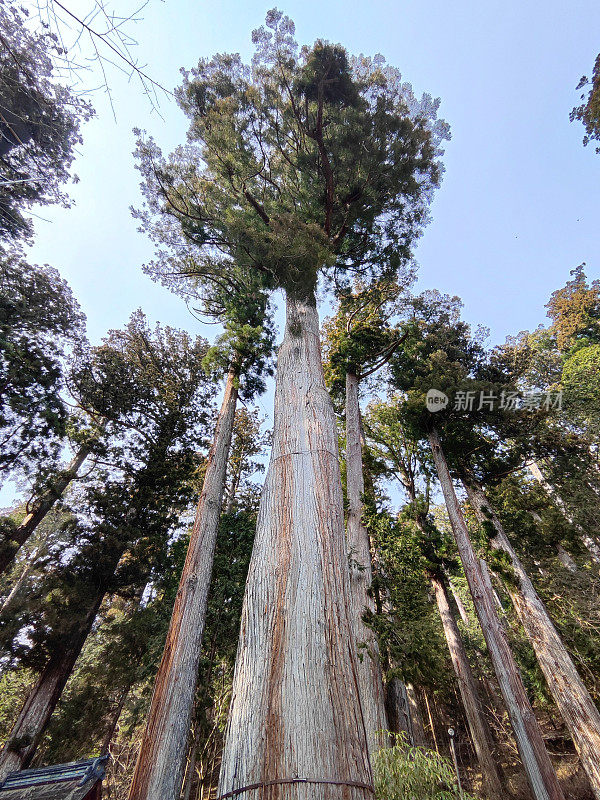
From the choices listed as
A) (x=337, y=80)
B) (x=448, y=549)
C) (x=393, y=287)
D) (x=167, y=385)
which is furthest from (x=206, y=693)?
(x=337, y=80)

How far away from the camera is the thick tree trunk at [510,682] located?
524cm

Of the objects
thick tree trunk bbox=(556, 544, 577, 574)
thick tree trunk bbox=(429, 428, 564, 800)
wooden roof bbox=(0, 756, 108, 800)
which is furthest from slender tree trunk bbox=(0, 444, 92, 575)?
thick tree trunk bbox=(556, 544, 577, 574)

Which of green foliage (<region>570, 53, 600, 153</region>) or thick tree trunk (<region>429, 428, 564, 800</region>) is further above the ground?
green foliage (<region>570, 53, 600, 153</region>)

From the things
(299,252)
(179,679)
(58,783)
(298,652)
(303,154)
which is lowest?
(58,783)

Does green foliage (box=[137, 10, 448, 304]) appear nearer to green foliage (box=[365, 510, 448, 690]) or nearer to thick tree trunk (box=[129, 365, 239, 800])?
thick tree trunk (box=[129, 365, 239, 800])

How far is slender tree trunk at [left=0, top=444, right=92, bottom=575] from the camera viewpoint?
866 cm

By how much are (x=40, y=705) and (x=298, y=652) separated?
10.2 m

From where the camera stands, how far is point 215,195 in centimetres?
675

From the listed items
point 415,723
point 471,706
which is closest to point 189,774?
point 415,723

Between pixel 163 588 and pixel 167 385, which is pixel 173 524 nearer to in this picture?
pixel 163 588

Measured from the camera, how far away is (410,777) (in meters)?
3.21

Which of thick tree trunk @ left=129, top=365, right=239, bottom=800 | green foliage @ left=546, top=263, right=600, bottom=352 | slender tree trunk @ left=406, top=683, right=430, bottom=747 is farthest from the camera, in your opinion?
green foliage @ left=546, top=263, right=600, bottom=352

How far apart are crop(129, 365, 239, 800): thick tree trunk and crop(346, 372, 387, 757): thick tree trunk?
227 centimetres

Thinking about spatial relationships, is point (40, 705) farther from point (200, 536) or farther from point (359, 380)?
point (359, 380)
